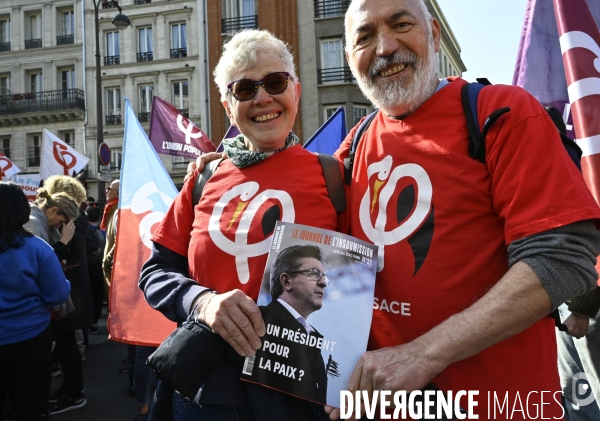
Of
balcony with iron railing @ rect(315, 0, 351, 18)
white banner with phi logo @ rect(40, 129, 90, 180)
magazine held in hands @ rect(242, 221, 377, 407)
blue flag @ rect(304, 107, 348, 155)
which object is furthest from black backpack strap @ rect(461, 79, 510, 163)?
balcony with iron railing @ rect(315, 0, 351, 18)

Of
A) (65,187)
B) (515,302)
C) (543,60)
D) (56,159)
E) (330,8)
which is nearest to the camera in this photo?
(515,302)

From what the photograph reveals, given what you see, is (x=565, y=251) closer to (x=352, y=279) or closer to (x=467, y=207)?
(x=467, y=207)

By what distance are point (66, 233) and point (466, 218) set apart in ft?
15.2

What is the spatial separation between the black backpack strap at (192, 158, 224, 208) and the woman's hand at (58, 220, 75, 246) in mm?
3617

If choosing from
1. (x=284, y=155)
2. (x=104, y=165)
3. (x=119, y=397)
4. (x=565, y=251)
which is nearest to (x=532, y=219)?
(x=565, y=251)

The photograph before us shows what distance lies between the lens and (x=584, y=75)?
307 cm

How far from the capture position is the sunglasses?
1967 millimetres

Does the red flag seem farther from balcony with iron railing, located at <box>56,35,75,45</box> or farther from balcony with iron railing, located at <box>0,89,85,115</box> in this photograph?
balcony with iron railing, located at <box>56,35,75,45</box>

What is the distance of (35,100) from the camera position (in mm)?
28094

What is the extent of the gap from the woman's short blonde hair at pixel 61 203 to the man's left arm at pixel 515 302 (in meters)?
4.51

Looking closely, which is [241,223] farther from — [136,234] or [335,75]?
[335,75]

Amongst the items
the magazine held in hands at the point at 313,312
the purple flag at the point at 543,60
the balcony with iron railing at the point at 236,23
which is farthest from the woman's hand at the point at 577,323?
the balcony with iron railing at the point at 236,23

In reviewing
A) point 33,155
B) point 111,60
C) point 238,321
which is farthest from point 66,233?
point 33,155

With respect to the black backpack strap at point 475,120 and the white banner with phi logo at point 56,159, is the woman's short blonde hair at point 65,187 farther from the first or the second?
the white banner with phi logo at point 56,159
